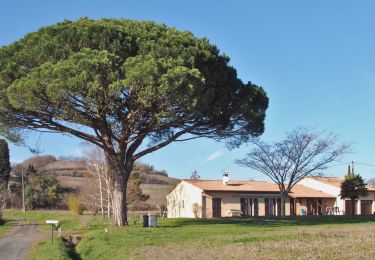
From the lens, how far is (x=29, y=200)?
67.4m

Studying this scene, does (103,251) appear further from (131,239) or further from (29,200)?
(29,200)

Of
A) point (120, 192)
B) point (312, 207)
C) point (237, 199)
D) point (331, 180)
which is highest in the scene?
point (120, 192)

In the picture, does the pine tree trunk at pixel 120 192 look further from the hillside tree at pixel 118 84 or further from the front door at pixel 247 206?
the front door at pixel 247 206

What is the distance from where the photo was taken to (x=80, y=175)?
92062 millimetres

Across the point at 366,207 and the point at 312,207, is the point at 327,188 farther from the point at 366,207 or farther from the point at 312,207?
the point at 366,207

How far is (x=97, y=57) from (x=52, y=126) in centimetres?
710

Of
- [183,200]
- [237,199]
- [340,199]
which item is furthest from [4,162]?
[340,199]

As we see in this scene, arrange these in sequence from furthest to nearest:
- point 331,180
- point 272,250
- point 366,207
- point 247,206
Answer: point 331,180 → point 366,207 → point 247,206 → point 272,250

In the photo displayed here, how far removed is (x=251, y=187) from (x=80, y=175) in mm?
46277

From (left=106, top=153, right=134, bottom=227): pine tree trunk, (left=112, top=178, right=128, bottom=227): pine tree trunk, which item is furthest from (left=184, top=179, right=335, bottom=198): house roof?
(left=112, top=178, right=128, bottom=227): pine tree trunk

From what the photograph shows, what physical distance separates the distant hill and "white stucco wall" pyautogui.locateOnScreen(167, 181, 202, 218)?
16.6 ft

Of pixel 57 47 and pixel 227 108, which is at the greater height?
pixel 57 47

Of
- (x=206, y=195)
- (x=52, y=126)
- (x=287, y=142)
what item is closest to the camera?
(x=52, y=126)

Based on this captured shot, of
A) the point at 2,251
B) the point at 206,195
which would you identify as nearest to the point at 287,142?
the point at 206,195
